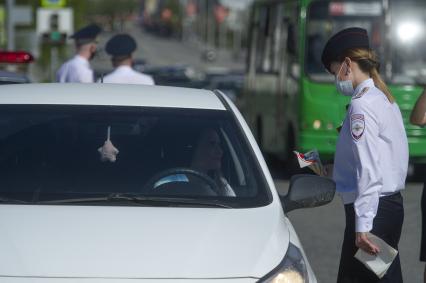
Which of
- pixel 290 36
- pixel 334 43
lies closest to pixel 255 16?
pixel 290 36

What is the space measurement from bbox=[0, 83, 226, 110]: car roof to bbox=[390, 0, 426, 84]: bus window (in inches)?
454

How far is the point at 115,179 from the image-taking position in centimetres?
589

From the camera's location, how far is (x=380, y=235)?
20.1ft

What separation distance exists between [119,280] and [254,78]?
17.9 m

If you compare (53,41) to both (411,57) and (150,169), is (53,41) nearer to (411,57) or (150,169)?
(411,57)

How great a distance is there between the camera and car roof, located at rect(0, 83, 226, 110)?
632cm

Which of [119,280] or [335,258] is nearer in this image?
[119,280]

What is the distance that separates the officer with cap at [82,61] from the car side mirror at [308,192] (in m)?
6.09

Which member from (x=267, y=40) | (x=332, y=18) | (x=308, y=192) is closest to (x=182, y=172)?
(x=308, y=192)

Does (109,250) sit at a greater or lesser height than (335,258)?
greater

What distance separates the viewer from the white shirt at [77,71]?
11953 mm

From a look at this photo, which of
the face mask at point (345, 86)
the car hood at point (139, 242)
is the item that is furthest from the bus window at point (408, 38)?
the car hood at point (139, 242)

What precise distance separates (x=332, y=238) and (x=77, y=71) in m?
2.81

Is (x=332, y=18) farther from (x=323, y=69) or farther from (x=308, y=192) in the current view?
(x=308, y=192)
